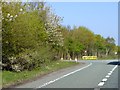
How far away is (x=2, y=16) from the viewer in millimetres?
20281

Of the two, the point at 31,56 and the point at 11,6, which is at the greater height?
the point at 11,6

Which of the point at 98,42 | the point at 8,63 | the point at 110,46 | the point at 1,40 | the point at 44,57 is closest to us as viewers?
the point at 1,40

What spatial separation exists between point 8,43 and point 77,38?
219 ft

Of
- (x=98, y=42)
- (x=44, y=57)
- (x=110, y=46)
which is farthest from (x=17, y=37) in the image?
(x=110, y=46)

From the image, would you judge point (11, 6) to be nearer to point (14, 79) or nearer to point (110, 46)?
point (14, 79)

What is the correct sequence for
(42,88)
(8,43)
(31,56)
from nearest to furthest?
(42,88), (8,43), (31,56)

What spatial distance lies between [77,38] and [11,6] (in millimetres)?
67961

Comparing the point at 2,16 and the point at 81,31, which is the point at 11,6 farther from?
the point at 81,31

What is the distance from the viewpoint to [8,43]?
23516 millimetres

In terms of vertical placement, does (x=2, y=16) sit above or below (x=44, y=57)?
above

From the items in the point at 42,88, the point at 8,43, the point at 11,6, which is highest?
the point at 11,6

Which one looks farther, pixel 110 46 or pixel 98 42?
pixel 110 46

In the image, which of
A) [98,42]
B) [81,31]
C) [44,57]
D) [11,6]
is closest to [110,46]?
[98,42]

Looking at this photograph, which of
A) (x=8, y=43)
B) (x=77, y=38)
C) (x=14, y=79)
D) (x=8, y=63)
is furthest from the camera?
(x=77, y=38)
